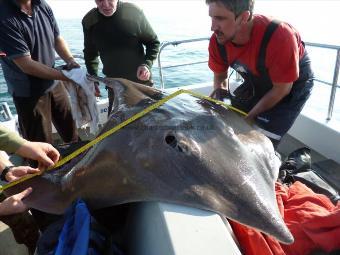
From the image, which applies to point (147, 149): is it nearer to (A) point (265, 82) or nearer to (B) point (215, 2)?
(B) point (215, 2)

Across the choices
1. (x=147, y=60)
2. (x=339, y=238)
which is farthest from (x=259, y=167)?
(x=147, y=60)

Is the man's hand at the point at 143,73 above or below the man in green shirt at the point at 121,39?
below

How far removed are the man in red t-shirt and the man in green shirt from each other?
1155 millimetres

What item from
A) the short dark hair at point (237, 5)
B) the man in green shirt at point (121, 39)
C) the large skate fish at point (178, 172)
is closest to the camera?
the large skate fish at point (178, 172)

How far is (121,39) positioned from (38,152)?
2.29m

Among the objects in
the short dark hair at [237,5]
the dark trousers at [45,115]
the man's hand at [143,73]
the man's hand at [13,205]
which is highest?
the short dark hair at [237,5]

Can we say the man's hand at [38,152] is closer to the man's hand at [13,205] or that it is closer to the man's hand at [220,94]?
the man's hand at [13,205]

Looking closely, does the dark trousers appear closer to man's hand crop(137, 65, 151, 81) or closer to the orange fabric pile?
man's hand crop(137, 65, 151, 81)

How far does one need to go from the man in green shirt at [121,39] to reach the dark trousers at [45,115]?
0.62m

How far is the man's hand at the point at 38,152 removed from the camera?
2.19 metres

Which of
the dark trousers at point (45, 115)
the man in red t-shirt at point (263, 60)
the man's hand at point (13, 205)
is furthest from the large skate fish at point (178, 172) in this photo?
the dark trousers at point (45, 115)

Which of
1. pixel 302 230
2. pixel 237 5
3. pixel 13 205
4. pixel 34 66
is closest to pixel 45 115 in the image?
pixel 34 66

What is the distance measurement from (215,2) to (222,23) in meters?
0.19

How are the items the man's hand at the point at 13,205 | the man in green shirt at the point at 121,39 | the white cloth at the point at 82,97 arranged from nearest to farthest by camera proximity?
1. the man's hand at the point at 13,205
2. the white cloth at the point at 82,97
3. the man in green shirt at the point at 121,39
